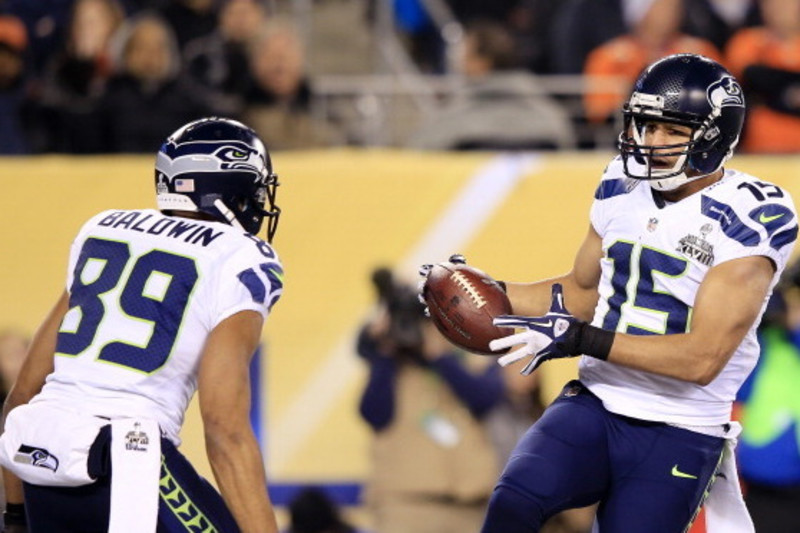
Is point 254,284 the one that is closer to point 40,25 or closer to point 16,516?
point 16,516

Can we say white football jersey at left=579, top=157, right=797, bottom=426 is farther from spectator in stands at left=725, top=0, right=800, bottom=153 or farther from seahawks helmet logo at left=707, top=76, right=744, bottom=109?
spectator in stands at left=725, top=0, right=800, bottom=153

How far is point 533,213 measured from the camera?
837 cm

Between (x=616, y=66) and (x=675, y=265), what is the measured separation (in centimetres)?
467

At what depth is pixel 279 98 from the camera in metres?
9.07

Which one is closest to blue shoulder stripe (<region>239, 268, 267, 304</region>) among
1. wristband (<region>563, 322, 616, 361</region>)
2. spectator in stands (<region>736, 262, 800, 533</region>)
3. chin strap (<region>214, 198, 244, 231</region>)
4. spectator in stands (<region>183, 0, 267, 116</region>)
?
chin strap (<region>214, 198, 244, 231</region>)

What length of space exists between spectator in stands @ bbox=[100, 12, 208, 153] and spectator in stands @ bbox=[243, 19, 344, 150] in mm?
302

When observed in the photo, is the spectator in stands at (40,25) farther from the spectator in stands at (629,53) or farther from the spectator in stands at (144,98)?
the spectator in stands at (629,53)

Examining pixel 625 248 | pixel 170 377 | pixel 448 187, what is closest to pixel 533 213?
pixel 448 187

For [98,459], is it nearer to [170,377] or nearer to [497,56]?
[170,377]

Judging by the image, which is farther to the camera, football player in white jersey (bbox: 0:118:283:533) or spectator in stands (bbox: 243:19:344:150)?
spectator in stands (bbox: 243:19:344:150)

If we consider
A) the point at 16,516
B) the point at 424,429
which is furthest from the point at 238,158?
the point at 424,429

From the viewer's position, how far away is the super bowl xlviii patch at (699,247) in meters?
4.77

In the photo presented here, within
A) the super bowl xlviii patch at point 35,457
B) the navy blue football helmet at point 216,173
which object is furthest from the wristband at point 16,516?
the navy blue football helmet at point 216,173

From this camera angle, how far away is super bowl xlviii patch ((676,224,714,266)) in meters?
4.77
